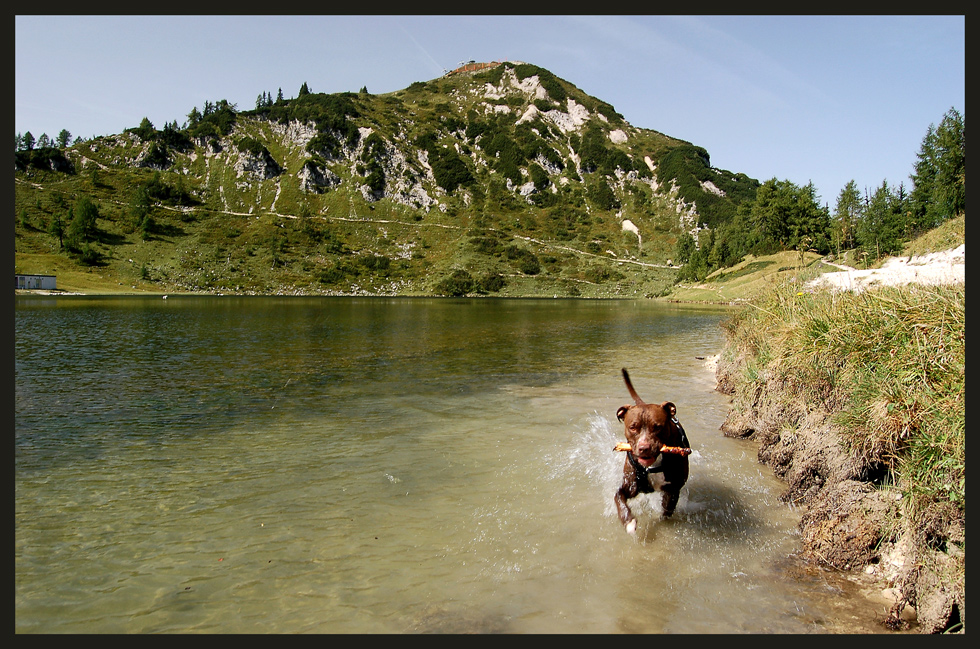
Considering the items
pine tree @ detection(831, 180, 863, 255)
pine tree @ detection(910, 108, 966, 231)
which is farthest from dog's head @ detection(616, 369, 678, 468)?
pine tree @ detection(831, 180, 863, 255)

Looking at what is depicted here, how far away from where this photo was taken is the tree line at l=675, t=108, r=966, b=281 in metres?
70.9

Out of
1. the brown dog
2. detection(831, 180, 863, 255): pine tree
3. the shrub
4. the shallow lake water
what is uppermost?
detection(831, 180, 863, 255): pine tree

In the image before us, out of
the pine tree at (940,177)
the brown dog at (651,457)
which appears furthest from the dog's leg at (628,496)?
the pine tree at (940,177)

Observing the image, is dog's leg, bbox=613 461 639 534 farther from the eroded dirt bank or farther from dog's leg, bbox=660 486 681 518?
the eroded dirt bank

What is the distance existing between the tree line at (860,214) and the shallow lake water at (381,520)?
215 feet

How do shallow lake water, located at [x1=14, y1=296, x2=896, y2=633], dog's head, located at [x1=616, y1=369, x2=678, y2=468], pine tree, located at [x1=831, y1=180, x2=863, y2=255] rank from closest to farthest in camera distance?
shallow lake water, located at [x1=14, y1=296, x2=896, y2=633] → dog's head, located at [x1=616, y1=369, x2=678, y2=468] → pine tree, located at [x1=831, y1=180, x2=863, y2=255]

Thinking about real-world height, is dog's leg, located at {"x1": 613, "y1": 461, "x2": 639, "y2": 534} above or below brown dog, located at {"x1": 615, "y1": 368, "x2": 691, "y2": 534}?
below

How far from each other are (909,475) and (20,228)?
626 feet

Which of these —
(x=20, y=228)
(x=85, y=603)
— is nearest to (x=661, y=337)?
(x=85, y=603)

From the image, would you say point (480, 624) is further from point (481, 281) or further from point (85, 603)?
point (481, 281)

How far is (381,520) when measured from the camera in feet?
27.2

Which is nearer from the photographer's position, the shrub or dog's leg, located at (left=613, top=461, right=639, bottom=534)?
dog's leg, located at (left=613, top=461, right=639, bottom=534)

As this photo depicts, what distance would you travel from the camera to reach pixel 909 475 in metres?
6.36

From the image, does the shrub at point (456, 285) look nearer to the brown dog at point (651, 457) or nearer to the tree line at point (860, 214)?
the tree line at point (860, 214)
